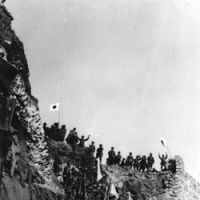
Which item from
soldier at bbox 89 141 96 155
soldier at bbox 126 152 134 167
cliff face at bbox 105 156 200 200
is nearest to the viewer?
soldier at bbox 89 141 96 155

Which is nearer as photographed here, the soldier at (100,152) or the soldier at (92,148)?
the soldier at (92,148)

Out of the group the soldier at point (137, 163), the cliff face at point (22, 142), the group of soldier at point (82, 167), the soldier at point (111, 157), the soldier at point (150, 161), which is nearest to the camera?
the cliff face at point (22, 142)

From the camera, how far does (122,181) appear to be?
1351 inches

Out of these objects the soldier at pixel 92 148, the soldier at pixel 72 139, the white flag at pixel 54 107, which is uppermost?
the white flag at pixel 54 107

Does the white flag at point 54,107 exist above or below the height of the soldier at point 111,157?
above

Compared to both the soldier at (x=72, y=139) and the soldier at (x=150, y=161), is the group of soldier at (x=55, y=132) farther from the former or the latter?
the soldier at (x=150, y=161)

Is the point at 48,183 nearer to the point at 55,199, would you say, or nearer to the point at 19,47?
the point at 55,199

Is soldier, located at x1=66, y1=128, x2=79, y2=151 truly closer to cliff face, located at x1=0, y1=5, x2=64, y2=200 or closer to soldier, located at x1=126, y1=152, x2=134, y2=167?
cliff face, located at x1=0, y1=5, x2=64, y2=200

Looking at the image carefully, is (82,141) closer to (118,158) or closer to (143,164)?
(118,158)

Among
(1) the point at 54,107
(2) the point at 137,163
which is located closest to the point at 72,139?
(1) the point at 54,107

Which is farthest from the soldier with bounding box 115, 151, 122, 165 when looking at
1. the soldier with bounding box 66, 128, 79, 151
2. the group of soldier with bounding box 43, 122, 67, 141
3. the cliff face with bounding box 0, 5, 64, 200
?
the cliff face with bounding box 0, 5, 64, 200

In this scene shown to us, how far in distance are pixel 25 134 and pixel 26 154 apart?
1.24 meters

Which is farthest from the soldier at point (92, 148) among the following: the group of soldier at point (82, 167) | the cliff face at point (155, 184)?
the cliff face at point (155, 184)

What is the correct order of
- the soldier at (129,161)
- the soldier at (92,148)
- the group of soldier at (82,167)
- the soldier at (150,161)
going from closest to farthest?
the group of soldier at (82,167) → the soldier at (92,148) → the soldier at (129,161) → the soldier at (150,161)
